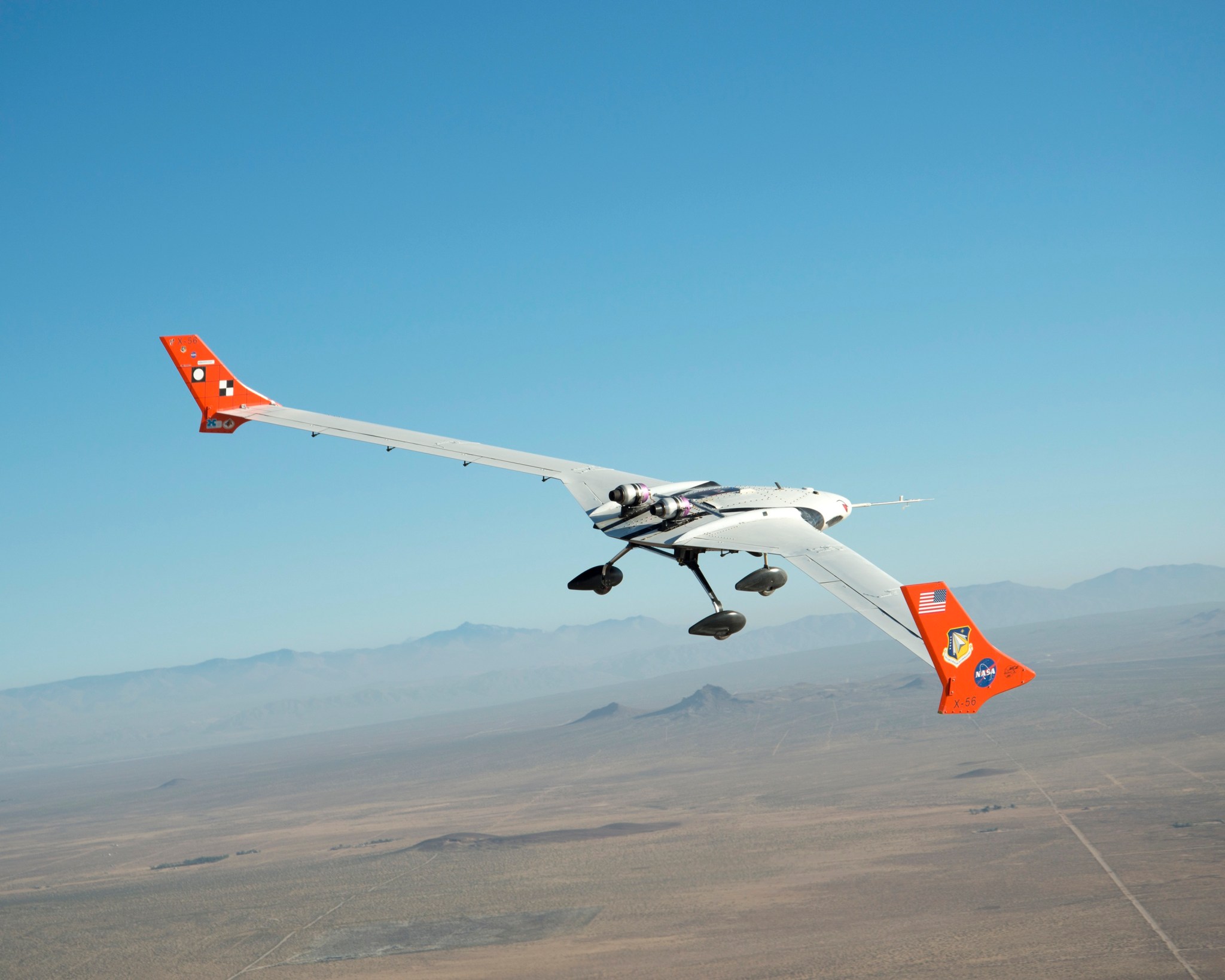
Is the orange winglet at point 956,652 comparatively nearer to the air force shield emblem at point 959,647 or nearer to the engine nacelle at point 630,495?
the air force shield emblem at point 959,647

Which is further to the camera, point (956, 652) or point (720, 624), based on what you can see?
point (720, 624)

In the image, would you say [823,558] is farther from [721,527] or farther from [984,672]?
[984,672]

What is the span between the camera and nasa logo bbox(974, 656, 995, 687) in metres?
15.6

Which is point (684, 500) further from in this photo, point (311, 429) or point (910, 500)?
point (311, 429)

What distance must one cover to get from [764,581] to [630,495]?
377cm

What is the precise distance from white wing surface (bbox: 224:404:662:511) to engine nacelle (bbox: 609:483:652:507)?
12.0 ft

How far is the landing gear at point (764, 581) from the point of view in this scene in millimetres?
22578

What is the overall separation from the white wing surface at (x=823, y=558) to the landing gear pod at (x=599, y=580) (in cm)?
278

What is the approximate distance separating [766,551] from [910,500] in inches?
228

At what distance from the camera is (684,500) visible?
77.6 feet

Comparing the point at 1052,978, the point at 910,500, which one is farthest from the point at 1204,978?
A: the point at 910,500

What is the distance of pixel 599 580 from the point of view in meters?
24.8

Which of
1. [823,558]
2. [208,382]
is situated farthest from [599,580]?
[208,382]

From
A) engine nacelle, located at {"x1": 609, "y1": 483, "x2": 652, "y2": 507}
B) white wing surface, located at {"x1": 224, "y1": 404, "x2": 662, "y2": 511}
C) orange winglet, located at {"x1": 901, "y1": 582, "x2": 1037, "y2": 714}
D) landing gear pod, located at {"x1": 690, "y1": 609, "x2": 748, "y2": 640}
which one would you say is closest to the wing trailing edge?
white wing surface, located at {"x1": 224, "y1": 404, "x2": 662, "y2": 511}
